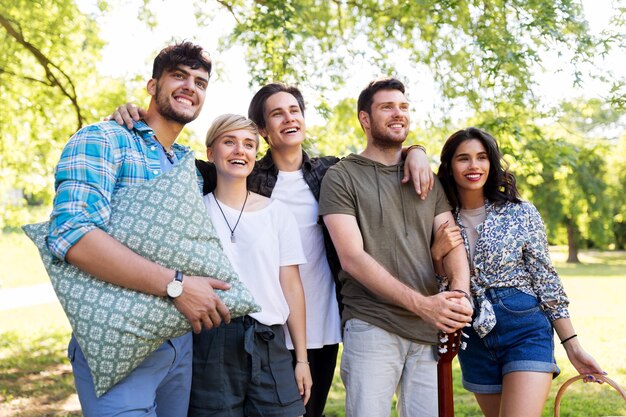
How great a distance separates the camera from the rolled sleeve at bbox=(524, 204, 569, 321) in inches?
125

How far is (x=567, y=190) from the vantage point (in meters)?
24.9

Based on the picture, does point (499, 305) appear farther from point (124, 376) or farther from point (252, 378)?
point (124, 376)

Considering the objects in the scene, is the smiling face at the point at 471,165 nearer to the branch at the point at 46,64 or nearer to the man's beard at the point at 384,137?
the man's beard at the point at 384,137

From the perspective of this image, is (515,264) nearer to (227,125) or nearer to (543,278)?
(543,278)

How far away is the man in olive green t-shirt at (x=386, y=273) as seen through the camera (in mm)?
3000

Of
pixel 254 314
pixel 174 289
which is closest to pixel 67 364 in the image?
pixel 254 314

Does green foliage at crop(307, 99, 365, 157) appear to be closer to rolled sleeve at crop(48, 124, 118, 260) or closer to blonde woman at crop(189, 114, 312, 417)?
blonde woman at crop(189, 114, 312, 417)

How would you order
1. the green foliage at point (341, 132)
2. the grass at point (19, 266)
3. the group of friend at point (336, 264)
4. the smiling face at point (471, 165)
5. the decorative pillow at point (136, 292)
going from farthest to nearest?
1. the grass at point (19, 266)
2. the green foliage at point (341, 132)
3. the smiling face at point (471, 165)
4. the group of friend at point (336, 264)
5. the decorative pillow at point (136, 292)

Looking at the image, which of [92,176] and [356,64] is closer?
[92,176]

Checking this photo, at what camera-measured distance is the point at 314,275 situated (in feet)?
Result: 11.0

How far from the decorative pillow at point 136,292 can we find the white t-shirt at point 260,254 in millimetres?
358

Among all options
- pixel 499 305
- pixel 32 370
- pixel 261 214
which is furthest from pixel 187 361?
pixel 32 370

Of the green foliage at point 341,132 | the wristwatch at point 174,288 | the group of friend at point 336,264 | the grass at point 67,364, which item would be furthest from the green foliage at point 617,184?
the wristwatch at point 174,288

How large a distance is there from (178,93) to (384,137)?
1.10 m
